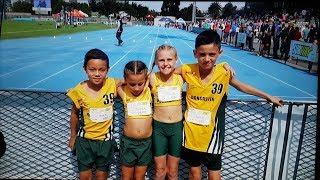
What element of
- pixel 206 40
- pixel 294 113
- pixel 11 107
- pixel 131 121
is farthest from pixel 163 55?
pixel 11 107

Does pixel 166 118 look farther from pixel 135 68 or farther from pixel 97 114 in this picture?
pixel 97 114

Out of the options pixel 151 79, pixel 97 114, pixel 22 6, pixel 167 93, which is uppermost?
pixel 22 6

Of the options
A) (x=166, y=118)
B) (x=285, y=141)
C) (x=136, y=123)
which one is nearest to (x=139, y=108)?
(x=136, y=123)

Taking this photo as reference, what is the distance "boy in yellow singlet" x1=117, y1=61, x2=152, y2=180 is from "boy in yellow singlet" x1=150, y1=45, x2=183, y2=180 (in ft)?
0.27

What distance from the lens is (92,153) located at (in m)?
3.19

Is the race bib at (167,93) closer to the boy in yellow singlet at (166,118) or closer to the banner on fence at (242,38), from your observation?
the boy in yellow singlet at (166,118)

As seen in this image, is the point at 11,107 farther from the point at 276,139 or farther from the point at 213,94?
the point at 276,139

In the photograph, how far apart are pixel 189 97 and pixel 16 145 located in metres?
2.05

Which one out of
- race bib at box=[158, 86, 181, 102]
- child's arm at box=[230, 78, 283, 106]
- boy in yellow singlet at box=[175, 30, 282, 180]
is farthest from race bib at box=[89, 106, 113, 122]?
child's arm at box=[230, 78, 283, 106]

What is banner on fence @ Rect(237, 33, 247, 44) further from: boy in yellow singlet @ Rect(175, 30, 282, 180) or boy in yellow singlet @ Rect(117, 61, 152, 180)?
boy in yellow singlet @ Rect(117, 61, 152, 180)

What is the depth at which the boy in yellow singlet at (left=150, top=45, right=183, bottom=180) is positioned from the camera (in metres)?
3.18

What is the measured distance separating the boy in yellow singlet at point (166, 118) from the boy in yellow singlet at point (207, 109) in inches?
3.6

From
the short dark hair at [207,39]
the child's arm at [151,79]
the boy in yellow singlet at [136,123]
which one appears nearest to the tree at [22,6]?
the child's arm at [151,79]

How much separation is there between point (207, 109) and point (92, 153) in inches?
49.2
